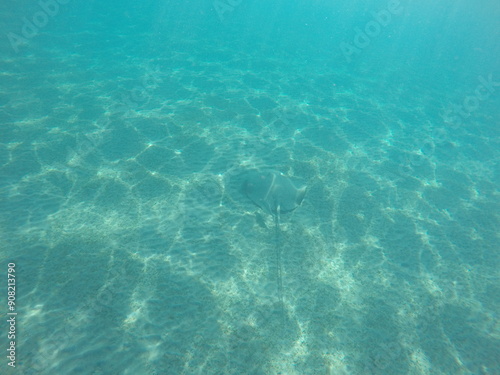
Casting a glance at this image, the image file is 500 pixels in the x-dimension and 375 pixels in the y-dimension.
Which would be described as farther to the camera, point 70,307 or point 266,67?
point 266,67

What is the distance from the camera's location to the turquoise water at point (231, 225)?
713 centimetres

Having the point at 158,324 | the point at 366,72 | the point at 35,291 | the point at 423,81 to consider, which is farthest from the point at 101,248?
the point at 423,81

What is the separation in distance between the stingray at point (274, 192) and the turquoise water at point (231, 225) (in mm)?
510

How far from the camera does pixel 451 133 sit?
2030cm

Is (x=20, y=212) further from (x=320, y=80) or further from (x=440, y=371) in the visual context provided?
(x=320, y=80)

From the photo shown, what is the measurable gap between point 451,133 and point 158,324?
24916mm
